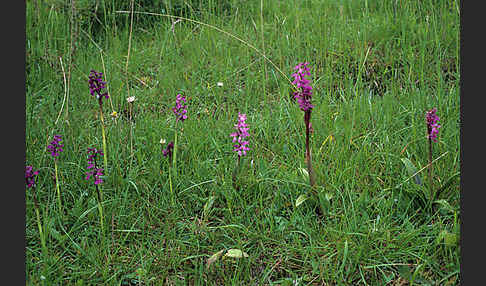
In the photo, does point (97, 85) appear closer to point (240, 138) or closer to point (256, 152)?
point (240, 138)

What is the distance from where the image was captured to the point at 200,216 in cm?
246

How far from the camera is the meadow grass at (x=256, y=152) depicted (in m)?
2.17

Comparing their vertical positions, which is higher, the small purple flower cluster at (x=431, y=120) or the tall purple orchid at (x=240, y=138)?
the small purple flower cluster at (x=431, y=120)

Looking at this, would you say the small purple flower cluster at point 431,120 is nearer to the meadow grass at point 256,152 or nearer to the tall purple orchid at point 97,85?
the meadow grass at point 256,152

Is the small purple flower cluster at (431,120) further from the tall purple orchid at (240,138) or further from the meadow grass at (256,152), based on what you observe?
the tall purple orchid at (240,138)

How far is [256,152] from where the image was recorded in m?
2.77

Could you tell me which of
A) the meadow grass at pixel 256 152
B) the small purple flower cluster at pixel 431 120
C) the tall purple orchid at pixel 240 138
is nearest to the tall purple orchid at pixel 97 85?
the meadow grass at pixel 256 152

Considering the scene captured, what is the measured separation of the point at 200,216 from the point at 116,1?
8.23ft

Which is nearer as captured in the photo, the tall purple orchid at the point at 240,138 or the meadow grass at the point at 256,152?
the meadow grass at the point at 256,152

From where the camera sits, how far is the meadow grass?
2166 millimetres

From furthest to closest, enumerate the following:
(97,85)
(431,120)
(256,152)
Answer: (256,152)
(97,85)
(431,120)

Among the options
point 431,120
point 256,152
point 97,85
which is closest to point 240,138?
point 256,152

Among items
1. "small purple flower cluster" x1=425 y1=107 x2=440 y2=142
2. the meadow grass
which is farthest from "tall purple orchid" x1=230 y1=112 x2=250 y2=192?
"small purple flower cluster" x1=425 y1=107 x2=440 y2=142

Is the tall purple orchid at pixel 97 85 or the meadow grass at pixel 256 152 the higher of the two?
the tall purple orchid at pixel 97 85
